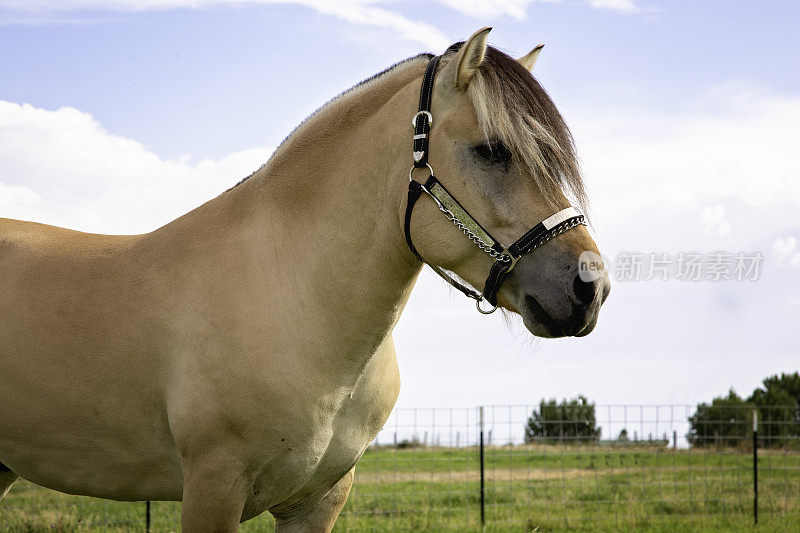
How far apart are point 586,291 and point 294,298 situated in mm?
1211

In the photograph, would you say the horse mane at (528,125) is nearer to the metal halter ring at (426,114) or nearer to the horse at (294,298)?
the horse at (294,298)

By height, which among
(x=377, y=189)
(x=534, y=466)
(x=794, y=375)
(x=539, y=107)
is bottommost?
(x=534, y=466)

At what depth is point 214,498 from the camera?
2688 millimetres

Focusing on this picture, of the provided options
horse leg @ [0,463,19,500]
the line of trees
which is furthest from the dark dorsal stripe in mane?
the line of trees

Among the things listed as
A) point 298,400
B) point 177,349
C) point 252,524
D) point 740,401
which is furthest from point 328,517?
point 740,401

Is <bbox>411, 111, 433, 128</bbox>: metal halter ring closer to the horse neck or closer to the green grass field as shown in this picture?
the horse neck

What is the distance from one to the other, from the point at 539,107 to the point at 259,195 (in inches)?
52.4

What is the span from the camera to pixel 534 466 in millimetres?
14625

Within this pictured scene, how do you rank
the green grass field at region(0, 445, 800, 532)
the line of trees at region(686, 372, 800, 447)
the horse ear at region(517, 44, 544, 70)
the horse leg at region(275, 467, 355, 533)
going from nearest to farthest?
1. the horse ear at region(517, 44, 544, 70)
2. the horse leg at region(275, 467, 355, 533)
3. the green grass field at region(0, 445, 800, 532)
4. the line of trees at region(686, 372, 800, 447)

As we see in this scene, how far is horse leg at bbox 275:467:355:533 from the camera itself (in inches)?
129

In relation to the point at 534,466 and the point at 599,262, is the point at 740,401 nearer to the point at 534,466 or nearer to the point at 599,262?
the point at 534,466

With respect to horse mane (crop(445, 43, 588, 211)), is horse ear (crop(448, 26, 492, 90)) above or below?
above

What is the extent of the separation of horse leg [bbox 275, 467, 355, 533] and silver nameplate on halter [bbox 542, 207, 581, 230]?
65.9 inches

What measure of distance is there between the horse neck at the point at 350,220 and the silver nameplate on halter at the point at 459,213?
0.16 meters
